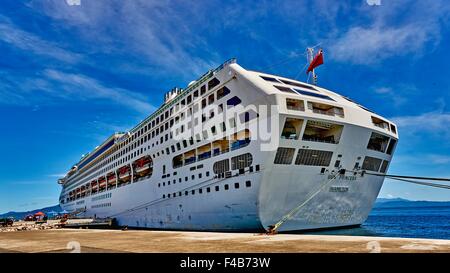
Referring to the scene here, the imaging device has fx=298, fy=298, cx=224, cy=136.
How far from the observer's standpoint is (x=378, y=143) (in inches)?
951

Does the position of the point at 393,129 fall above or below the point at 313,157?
above

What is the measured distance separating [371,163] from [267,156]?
32.7 ft

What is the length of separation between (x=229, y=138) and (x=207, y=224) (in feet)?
23.3

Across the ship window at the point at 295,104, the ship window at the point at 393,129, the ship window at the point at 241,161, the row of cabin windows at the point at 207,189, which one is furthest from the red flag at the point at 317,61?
the row of cabin windows at the point at 207,189

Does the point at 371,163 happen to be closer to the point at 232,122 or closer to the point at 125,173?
the point at 232,122

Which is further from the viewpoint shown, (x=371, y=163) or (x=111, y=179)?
(x=111, y=179)

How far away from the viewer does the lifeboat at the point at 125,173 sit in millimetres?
42312

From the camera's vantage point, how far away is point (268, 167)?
18719mm

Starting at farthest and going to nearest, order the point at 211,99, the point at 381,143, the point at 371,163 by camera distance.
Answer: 1. the point at 211,99
2. the point at 381,143
3. the point at 371,163

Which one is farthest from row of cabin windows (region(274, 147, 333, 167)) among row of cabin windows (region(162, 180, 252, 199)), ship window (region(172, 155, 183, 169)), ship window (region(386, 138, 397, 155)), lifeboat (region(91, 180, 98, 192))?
lifeboat (region(91, 180, 98, 192))

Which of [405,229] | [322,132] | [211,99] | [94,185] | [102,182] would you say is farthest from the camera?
[94,185]

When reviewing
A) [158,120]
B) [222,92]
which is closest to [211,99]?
[222,92]
